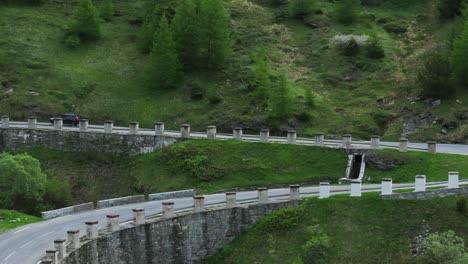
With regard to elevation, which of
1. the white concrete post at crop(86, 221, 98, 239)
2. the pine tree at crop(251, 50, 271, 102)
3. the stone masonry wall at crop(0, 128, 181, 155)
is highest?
the pine tree at crop(251, 50, 271, 102)

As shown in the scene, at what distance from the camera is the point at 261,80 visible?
2844 inches

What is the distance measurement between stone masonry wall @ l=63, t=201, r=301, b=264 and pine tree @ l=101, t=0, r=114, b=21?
52.0m

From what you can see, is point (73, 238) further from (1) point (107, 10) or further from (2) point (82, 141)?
(1) point (107, 10)

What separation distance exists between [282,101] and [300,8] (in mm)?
28837

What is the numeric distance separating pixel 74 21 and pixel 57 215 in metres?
42.8

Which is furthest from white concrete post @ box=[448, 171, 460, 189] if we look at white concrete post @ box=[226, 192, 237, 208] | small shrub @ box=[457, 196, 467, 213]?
white concrete post @ box=[226, 192, 237, 208]

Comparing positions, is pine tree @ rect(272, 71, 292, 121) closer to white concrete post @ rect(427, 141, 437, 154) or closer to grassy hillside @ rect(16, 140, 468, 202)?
grassy hillside @ rect(16, 140, 468, 202)

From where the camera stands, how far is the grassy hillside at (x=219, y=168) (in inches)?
2047

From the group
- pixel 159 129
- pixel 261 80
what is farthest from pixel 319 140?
pixel 261 80

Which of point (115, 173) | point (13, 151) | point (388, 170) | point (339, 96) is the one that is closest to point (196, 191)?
point (115, 173)

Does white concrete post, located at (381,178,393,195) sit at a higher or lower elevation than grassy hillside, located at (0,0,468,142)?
lower

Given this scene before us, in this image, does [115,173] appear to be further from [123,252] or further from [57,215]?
[123,252]

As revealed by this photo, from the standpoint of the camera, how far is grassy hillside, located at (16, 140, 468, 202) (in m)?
52.0

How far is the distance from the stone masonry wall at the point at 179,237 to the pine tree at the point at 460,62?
30.6 m
